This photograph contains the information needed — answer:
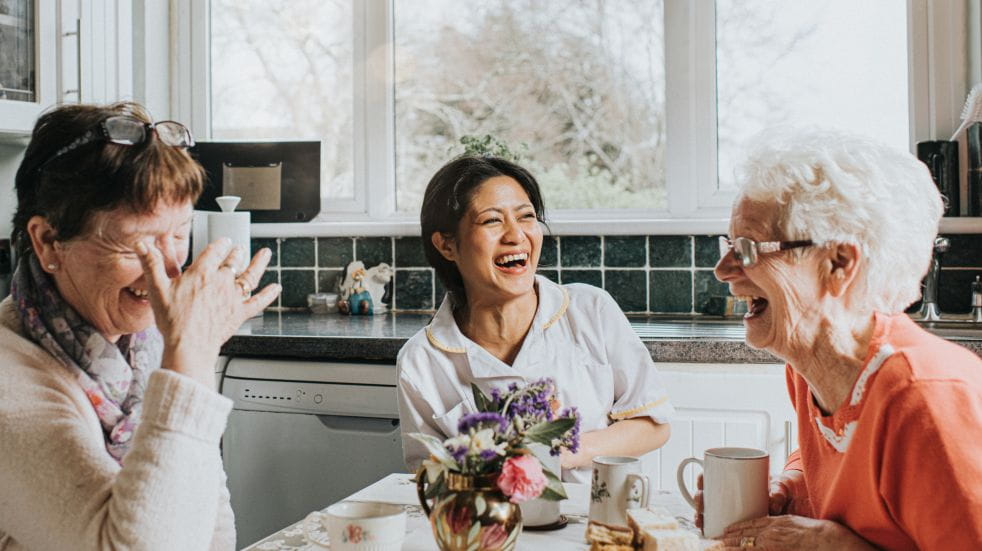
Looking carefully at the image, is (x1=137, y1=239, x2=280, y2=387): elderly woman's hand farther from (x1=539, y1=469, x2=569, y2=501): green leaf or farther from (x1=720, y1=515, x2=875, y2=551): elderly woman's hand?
(x1=720, y1=515, x2=875, y2=551): elderly woman's hand

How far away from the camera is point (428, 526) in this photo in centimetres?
132

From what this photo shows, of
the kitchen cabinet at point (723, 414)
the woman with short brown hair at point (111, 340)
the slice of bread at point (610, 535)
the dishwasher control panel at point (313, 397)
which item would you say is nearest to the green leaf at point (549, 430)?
the slice of bread at point (610, 535)

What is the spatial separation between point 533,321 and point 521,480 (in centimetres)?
95

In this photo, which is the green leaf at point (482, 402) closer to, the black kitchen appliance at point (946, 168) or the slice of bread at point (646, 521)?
the slice of bread at point (646, 521)

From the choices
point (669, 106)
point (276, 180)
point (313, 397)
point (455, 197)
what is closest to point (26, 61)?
point (276, 180)

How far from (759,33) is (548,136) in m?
0.78

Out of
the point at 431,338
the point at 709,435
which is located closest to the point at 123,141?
the point at 431,338

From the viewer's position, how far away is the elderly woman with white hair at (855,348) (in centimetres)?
109

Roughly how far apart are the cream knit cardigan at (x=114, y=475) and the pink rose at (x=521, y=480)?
0.37 metres

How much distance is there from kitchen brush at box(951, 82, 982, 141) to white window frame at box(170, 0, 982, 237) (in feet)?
0.39

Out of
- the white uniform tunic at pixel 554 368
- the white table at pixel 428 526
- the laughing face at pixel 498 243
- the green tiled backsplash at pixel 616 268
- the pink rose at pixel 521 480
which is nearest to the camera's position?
the pink rose at pixel 521 480

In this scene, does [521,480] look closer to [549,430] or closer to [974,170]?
[549,430]

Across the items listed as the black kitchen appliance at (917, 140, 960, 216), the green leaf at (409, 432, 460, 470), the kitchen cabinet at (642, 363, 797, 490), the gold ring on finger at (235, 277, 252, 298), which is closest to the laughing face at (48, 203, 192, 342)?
the gold ring on finger at (235, 277, 252, 298)

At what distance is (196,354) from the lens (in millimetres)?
1147
